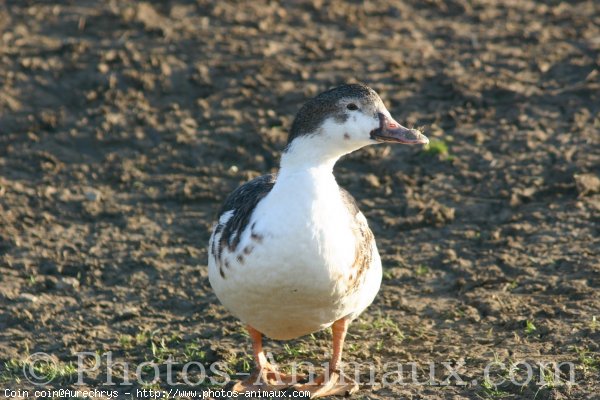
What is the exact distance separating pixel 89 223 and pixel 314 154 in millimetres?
3446

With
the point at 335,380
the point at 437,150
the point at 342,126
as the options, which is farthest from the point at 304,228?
the point at 437,150

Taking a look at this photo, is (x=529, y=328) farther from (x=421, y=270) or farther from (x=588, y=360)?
(x=421, y=270)

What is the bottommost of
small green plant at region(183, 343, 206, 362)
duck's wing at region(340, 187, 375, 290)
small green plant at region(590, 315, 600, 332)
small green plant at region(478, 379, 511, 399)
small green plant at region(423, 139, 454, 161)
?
small green plant at region(183, 343, 206, 362)

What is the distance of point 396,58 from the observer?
10.8 m

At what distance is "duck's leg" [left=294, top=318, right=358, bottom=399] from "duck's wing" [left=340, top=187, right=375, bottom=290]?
461 millimetres

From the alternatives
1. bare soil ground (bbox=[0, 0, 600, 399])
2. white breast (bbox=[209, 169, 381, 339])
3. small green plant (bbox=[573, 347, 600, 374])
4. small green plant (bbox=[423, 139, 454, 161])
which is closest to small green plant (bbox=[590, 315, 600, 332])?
bare soil ground (bbox=[0, 0, 600, 399])

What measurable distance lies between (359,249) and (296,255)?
20.2 inches

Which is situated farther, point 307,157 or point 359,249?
point 359,249

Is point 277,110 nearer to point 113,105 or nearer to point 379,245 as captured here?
point 113,105

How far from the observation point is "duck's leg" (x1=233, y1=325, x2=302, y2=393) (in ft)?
20.7

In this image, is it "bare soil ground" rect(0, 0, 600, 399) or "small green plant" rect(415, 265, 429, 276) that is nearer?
"bare soil ground" rect(0, 0, 600, 399)

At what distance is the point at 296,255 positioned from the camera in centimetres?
569

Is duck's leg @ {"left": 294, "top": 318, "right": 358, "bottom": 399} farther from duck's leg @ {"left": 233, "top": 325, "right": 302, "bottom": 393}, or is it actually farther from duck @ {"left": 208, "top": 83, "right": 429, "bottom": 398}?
duck's leg @ {"left": 233, "top": 325, "right": 302, "bottom": 393}

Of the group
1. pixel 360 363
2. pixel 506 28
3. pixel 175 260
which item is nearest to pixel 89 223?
pixel 175 260
